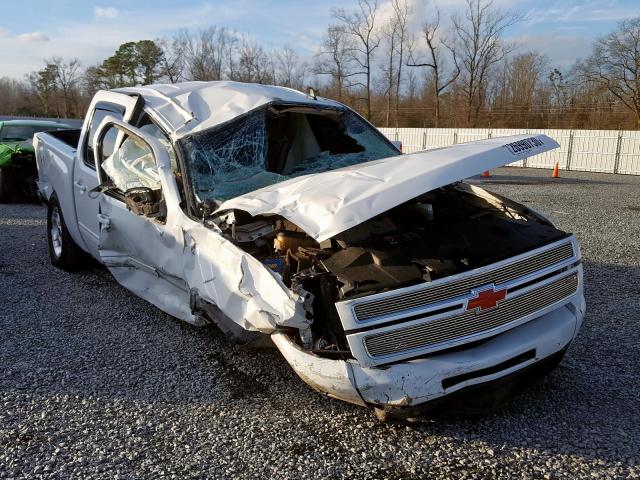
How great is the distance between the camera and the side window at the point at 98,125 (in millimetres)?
4842

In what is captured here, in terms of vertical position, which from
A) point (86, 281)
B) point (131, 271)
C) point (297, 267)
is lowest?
point (86, 281)

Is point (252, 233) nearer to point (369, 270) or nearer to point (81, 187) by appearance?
point (369, 270)

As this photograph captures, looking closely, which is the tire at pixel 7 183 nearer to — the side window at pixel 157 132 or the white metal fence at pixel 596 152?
the side window at pixel 157 132

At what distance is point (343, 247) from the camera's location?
302 cm

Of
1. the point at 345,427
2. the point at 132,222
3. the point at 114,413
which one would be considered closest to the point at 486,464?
the point at 345,427

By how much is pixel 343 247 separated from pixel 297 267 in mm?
290

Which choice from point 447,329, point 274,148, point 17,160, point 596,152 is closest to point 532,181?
point 596,152

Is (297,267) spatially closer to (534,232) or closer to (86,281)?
(534,232)

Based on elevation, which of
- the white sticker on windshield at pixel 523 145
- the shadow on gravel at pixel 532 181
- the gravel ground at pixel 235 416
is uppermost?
the white sticker on windshield at pixel 523 145

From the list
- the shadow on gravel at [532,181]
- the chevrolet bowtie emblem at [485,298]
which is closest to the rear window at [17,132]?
the chevrolet bowtie emblem at [485,298]

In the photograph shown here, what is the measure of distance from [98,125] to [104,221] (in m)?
1.16

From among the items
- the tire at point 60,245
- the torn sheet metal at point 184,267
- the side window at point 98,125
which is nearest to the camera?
the torn sheet metal at point 184,267

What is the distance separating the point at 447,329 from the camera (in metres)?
2.72

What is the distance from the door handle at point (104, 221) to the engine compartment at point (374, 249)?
1521 mm
